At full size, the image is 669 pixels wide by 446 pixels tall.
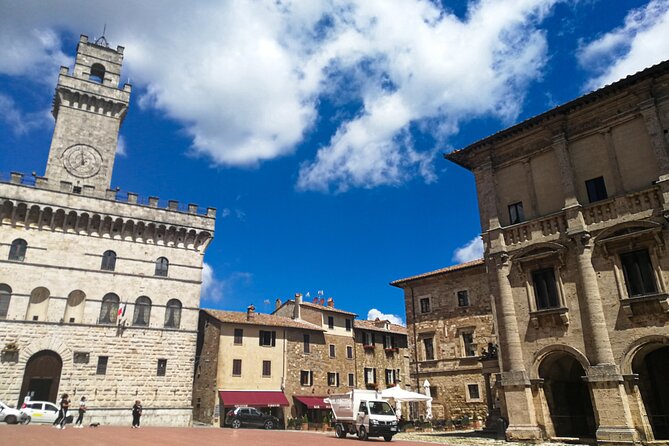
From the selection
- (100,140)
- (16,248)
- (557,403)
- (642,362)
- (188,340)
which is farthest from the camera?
(100,140)

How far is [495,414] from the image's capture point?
2378 centimetres

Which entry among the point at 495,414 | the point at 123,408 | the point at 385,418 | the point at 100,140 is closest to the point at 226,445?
the point at 385,418

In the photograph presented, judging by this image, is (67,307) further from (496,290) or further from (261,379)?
(496,290)

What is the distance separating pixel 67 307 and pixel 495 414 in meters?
28.3

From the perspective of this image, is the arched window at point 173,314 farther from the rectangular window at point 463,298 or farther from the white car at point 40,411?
the rectangular window at point 463,298

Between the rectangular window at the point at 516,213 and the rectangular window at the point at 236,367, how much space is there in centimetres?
2620

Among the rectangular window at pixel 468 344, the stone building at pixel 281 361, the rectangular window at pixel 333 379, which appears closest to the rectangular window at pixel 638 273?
the rectangular window at pixel 468 344

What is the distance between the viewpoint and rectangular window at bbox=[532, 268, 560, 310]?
18.8 m

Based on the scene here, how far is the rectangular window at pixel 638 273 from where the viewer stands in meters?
16.5

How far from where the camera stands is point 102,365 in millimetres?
31812

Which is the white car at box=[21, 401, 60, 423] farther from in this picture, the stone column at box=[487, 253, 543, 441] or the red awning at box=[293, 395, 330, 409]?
the stone column at box=[487, 253, 543, 441]

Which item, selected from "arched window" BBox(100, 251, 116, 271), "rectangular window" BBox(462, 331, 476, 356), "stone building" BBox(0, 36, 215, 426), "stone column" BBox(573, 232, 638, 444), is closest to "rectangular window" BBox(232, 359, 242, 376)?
"stone building" BBox(0, 36, 215, 426)

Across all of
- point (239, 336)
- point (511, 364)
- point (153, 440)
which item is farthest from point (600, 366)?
point (239, 336)

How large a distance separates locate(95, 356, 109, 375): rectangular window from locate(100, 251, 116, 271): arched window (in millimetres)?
6328
